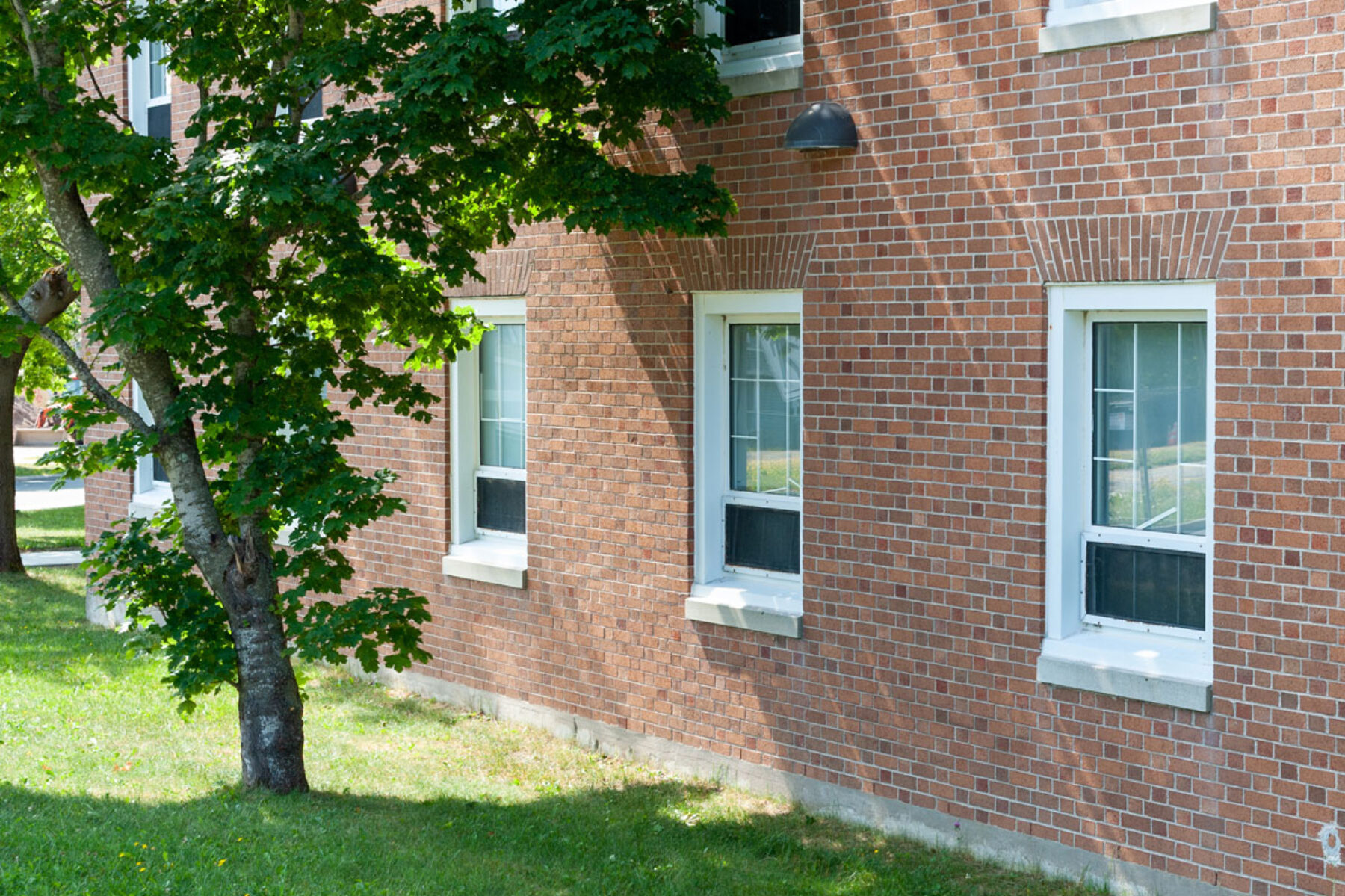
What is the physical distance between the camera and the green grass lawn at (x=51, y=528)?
23.5m

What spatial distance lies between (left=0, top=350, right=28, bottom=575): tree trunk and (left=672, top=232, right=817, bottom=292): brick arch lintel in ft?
44.5

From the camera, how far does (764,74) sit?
8281 millimetres

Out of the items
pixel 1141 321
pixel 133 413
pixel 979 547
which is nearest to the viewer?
pixel 1141 321

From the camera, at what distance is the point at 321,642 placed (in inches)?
287

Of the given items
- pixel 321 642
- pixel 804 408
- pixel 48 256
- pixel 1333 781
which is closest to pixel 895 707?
pixel 804 408

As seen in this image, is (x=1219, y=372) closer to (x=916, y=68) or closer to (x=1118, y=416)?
(x=1118, y=416)

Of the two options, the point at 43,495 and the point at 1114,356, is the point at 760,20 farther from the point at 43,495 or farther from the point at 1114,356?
the point at 43,495

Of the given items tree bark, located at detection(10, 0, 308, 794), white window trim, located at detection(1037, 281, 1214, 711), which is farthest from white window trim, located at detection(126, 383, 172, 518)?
white window trim, located at detection(1037, 281, 1214, 711)

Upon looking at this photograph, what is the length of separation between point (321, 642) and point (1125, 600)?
426cm

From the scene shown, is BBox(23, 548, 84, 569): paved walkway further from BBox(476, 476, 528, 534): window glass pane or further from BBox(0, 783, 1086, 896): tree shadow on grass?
BBox(0, 783, 1086, 896): tree shadow on grass

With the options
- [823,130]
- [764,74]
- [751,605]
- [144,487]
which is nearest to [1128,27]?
[823,130]

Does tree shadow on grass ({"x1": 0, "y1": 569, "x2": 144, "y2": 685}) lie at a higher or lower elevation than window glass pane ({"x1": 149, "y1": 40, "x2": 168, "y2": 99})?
lower

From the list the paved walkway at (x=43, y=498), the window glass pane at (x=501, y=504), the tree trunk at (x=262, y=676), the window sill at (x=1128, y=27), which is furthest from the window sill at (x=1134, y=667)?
the paved walkway at (x=43, y=498)

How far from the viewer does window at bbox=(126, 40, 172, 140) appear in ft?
49.1
